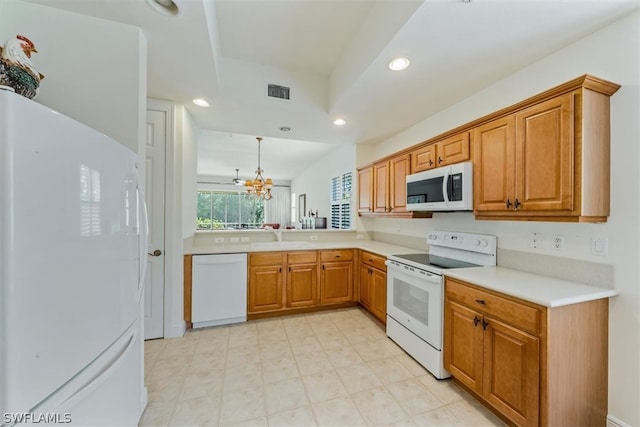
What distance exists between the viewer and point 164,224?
2.61 m

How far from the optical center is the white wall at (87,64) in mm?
1495

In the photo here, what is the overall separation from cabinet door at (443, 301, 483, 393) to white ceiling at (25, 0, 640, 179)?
5.99 feet

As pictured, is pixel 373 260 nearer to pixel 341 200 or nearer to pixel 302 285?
pixel 302 285

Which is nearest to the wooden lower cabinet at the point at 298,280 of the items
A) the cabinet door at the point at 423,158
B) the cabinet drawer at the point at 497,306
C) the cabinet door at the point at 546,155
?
the cabinet door at the point at 423,158

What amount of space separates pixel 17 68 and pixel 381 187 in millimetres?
3151

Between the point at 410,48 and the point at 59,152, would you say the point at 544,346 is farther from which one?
the point at 59,152

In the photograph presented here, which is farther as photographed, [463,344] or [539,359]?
[463,344]

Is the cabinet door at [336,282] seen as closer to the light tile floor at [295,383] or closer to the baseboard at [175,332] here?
the light tile floor at [295,383]

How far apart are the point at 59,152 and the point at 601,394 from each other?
2.88 metres

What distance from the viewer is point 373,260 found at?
3.11 metres

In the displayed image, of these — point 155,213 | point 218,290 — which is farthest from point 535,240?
point 155,213

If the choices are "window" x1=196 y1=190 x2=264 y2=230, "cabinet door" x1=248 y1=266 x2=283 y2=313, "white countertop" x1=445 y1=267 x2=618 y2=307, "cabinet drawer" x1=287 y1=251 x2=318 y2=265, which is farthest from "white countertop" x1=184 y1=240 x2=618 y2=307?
"window" x1=196 y1=190 x2=264 y2=230

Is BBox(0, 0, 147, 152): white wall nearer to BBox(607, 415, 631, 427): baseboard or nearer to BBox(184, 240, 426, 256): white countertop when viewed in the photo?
BBox(184, 240, 426, 256): white countertop

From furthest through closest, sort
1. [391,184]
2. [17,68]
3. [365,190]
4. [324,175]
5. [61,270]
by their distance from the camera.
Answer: [324,175]
[365,190]
[391,184]
[17,68]
[61,270]
